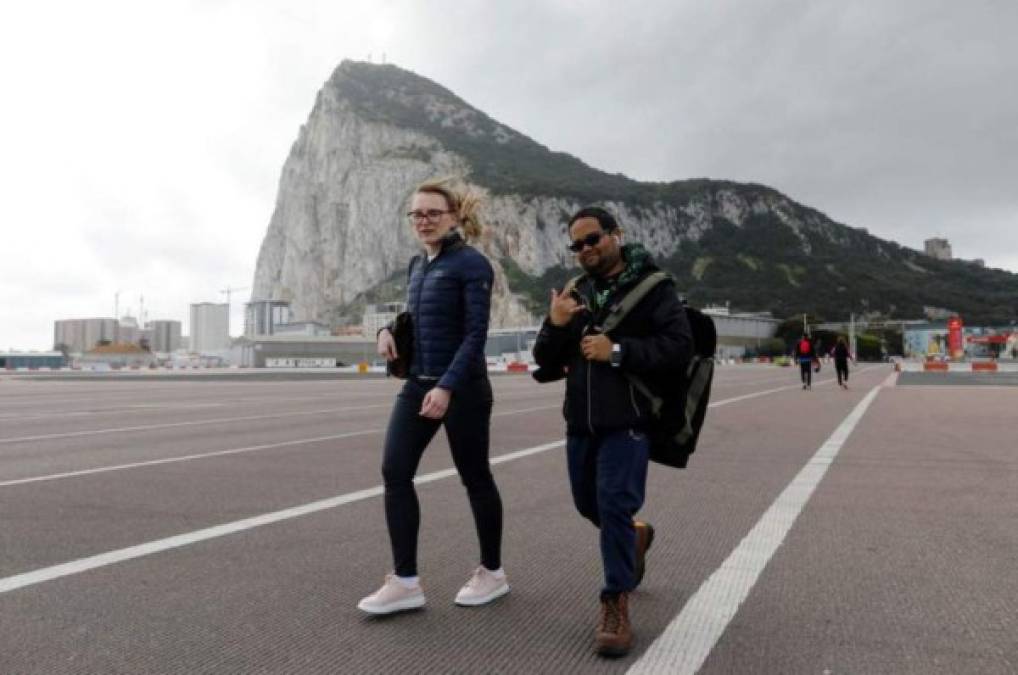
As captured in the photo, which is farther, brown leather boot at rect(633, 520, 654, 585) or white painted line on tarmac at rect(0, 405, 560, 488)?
white painted line on tarmac at rect(0, 405, 560, 488)

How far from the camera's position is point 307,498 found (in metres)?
5.75

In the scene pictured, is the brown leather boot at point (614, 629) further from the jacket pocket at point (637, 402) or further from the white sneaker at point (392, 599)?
the white sneaker at point (392, 599)

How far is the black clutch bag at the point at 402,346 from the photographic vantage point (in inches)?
136

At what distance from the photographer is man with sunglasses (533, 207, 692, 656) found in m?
2.97

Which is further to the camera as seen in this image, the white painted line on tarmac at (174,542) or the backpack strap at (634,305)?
the white painted line on tarmac at (174,542)

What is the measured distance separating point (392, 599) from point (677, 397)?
4.55 ft

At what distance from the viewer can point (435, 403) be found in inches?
128

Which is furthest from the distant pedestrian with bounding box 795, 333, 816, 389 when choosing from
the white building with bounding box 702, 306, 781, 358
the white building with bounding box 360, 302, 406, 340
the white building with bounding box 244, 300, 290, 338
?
the white building with bounding box 244, 300, 290, 338

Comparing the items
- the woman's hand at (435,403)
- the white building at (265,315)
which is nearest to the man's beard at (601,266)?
the woman's hand at (435,403)

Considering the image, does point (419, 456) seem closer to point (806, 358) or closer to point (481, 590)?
point (481, 590)

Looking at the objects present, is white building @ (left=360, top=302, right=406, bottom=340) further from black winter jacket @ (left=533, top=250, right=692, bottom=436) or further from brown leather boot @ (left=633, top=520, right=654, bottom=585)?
A: black winter jacket @ (left=533, top=250, right=692, bottom=436)

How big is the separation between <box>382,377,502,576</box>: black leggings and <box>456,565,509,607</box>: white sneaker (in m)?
0.06

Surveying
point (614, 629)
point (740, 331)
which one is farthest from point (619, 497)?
point (740, 331)

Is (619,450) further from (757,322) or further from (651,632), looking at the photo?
(757,322)
